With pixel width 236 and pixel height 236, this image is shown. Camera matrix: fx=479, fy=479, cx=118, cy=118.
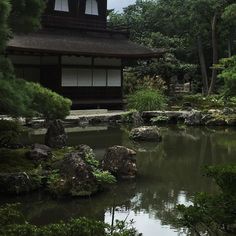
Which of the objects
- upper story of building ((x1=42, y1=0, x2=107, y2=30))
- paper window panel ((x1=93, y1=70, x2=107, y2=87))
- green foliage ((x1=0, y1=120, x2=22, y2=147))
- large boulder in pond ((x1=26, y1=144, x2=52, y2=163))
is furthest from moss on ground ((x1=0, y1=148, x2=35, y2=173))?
upper story of building ((x1=42, y1=0, x2=107, y2=30))

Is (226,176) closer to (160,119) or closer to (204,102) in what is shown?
(160,119)

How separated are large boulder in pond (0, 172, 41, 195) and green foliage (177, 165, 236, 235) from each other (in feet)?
16.9

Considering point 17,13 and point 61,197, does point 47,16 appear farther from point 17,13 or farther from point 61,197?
point 61,197

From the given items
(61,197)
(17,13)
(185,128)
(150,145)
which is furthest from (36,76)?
(61,197)

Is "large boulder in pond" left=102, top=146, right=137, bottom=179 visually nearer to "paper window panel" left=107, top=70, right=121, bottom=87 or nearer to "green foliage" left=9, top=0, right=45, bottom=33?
"green foliage" left=9, top=0, right=45, bottom=33

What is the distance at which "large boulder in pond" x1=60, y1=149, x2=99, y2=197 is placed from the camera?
10180 mm

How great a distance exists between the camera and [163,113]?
2711 centimetres

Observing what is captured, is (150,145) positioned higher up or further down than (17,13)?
further down

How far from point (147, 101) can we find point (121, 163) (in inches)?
638

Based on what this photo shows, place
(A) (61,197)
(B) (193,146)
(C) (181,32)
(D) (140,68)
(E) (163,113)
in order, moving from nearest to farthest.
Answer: (A) (61,197)
(B) (193,146)
(E) (163,113)
(D) (140,68)
(C) (181,32)

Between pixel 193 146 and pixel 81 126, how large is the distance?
7.50m

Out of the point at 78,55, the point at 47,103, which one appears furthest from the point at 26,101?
the point at 78,55

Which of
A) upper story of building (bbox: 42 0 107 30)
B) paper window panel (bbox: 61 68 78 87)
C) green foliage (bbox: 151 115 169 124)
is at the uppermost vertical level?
upper story of building (bbox: 42 0 107 30)

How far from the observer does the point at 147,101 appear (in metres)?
28.2
